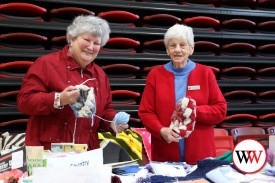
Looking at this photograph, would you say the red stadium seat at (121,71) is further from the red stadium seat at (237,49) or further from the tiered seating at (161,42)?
the red stadium seat at (237,49)

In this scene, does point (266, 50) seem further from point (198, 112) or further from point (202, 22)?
point (198, 112)

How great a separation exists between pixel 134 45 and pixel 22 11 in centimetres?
126

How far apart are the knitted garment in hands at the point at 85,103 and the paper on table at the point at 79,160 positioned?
413 mm

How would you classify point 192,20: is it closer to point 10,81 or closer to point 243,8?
point 243,8

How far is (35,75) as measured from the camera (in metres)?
1.66

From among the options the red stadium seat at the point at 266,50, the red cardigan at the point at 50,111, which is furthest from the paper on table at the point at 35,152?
the red stadium seat at the point at 266,50

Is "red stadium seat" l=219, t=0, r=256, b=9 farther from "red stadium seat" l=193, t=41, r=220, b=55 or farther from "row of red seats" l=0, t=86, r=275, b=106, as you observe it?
"row of red seats" l=0, t=86, r=275, b=106

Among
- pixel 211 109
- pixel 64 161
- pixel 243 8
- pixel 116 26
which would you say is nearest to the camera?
pixel 64 161

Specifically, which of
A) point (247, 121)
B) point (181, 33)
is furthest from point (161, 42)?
point (247, 121)

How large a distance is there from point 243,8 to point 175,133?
2956mm

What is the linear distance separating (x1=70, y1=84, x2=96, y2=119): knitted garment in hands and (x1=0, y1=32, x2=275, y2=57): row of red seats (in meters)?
1.74

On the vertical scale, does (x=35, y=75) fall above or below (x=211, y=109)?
above

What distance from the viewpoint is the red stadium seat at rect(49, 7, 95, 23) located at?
10.1 feet

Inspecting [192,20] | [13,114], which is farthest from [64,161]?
[192,20]
